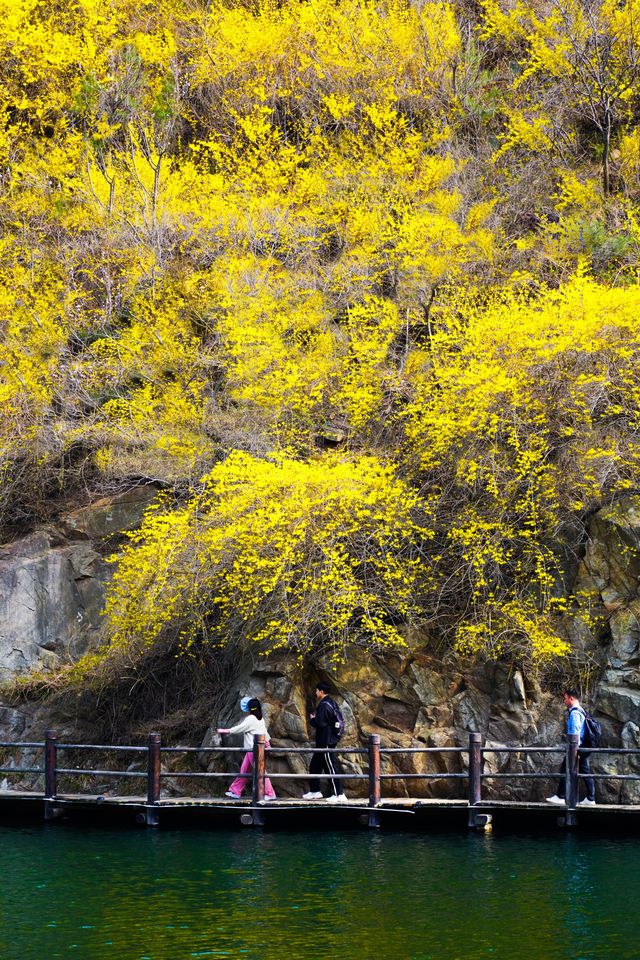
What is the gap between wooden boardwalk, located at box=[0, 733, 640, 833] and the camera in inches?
616

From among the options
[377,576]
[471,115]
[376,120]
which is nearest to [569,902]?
[377,576]

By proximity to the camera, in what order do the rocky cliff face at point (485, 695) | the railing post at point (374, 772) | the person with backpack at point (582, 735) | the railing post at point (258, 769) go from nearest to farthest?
the person with backpack at point (582, 735) → the railing post at point (374, 772) → the railing post at point (258, 769) → the rocky cliff face at point (485, 695)

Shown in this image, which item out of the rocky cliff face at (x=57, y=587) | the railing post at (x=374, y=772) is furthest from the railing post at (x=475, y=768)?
the rocky cliff face at (x=57, y=587)

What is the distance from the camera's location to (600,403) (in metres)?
18.5

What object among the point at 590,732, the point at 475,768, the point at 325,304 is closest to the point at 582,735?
the point at 590,732

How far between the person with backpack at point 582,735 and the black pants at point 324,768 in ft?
9.87

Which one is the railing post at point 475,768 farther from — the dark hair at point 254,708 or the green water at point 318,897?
the dark hair at point 254,708

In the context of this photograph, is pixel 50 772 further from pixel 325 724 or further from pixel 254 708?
pixel 325 724

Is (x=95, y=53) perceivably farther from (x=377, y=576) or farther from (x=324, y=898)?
(x=324, y=898)

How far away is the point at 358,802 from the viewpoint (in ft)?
52.6

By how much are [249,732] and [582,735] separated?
4732 mm

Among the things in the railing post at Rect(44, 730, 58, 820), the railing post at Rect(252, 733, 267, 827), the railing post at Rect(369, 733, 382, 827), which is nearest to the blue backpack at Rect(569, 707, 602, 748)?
the railing post at Rect(369, 733, 382, 827)

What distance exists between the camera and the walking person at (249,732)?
645 inches

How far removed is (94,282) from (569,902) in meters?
17.6
